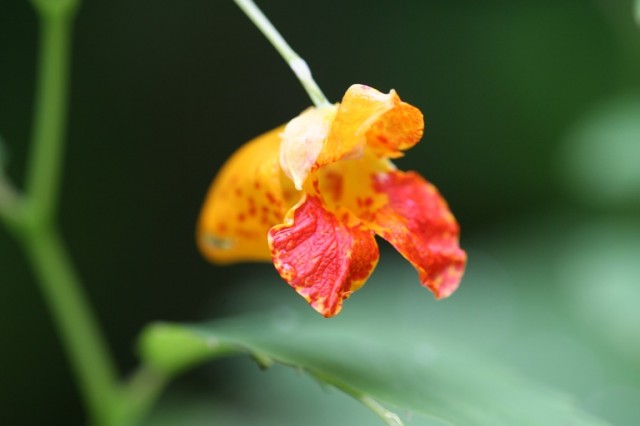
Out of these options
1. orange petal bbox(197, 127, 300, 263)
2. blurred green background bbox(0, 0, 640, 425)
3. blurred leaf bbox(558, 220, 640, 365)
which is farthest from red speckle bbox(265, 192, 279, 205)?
blurred green background bbox(0, 0, 640, 425)

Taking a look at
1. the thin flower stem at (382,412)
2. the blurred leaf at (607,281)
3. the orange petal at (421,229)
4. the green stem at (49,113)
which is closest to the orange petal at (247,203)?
the orange petal at (421,229)

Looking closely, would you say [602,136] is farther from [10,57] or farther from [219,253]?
[10,57]

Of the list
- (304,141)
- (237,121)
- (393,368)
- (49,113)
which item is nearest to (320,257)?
(304,141)

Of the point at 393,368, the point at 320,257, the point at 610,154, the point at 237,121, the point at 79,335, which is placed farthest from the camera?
the point at 237,121

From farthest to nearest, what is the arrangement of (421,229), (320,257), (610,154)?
(610,154)
(421,229)
(320,257)

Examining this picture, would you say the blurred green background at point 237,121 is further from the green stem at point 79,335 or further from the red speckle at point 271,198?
the red speckle at point 271,198

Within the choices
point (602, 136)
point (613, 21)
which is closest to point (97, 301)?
point (602, 136)

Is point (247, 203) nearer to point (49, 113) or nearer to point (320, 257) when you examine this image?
point (320, 257)
